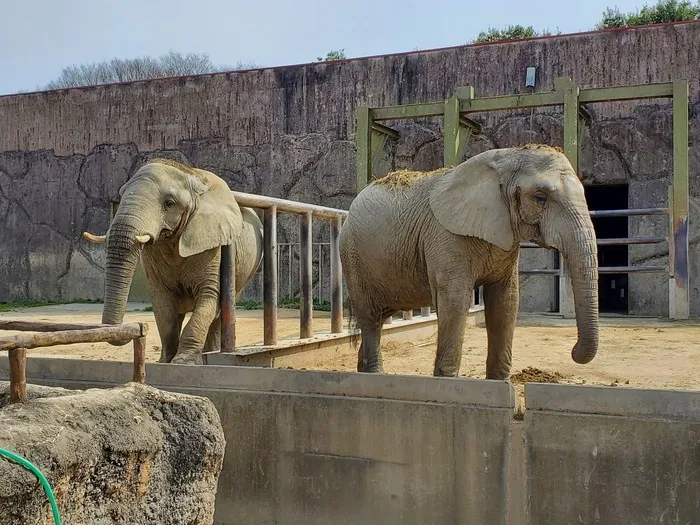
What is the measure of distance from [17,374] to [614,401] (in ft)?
7.25

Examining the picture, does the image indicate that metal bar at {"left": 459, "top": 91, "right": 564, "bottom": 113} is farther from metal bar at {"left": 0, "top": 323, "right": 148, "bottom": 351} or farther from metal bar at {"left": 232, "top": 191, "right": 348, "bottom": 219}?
metal bar at {"left": 0, "top": 323, "right": 148, "bottom": 351}

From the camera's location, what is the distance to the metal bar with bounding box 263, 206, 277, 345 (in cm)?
565

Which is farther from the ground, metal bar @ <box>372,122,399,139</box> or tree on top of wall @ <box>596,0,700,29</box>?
tree on top of wall @ <box>596,0,700,29</box>

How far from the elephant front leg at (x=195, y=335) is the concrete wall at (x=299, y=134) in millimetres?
7530

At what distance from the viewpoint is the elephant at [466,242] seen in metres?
4.28

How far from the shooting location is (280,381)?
3.77 metres

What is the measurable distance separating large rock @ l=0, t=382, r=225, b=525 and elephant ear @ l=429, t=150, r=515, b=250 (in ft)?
7.91

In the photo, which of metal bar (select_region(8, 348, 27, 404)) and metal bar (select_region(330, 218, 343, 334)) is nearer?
metal bar (select_region(8, 348, 27, 404))

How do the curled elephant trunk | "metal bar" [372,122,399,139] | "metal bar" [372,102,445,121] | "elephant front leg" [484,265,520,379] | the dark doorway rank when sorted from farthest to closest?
the dark doorway < "metal bar" [372,122,399,139] < "metal bar" [372,102,445,121] < "elephant front leg" [484,265,520,379] < the curled elephant trunk

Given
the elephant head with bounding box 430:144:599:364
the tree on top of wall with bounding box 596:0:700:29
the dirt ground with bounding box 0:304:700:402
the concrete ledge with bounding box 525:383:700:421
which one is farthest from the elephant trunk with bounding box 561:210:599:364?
the tree on top of wall with bounding box 596:0:700:29

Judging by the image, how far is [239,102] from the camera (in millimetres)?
13758

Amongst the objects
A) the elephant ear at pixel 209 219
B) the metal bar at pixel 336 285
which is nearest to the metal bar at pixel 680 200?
the metal bar at pixel 336 285

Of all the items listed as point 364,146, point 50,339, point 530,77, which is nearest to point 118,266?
point 50,339

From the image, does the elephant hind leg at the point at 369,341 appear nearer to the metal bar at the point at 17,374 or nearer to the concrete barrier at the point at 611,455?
the concrete barrier at the point at 611,455
